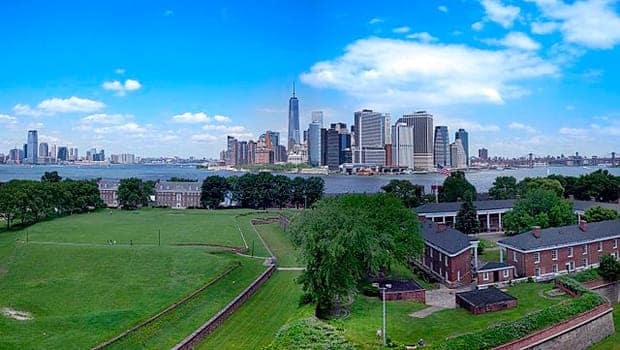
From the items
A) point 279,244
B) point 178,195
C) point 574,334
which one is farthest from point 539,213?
point 178,195

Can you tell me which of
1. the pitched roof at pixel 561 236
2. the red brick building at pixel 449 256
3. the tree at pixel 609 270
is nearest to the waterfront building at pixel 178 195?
the red brick building at pixel 449 256

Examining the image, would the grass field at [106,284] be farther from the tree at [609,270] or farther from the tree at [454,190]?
the tree at [454,190]

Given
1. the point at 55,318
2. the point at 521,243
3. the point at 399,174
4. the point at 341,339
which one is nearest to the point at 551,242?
the point at 521,243

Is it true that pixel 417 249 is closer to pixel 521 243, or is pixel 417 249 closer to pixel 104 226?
pixel 521 243

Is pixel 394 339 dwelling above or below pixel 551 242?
below

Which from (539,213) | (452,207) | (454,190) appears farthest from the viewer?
(454,190)

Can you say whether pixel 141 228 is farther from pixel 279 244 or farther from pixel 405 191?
pixel 405 191
